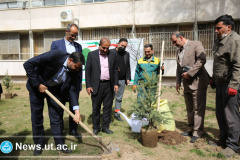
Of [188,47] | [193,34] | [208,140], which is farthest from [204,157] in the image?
[193,34]

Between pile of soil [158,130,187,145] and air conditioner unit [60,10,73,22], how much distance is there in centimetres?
1040

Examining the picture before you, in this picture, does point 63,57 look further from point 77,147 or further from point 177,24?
point 177,24

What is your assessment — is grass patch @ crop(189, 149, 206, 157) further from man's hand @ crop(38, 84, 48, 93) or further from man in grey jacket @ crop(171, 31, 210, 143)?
man's hand @ crop(38, 84, 48, 93)

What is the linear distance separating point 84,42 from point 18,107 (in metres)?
5.99

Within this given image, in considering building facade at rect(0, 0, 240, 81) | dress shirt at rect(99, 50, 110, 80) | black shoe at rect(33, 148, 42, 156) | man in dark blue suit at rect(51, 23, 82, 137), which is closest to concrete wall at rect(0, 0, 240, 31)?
building facade at rect(0, 0, 240, 81)

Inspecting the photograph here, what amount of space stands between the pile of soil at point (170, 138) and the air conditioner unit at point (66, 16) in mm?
10405

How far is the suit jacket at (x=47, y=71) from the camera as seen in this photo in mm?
3008

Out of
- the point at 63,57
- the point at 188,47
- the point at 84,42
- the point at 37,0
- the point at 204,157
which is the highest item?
the point at 37,0

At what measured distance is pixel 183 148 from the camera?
3.58 m

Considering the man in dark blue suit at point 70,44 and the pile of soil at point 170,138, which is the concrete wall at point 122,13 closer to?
the man in dark blue suit at point 70,44

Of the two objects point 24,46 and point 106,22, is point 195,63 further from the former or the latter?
point 24,46

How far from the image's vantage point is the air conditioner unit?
12.2 metres

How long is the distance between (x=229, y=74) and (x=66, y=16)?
11216 mm

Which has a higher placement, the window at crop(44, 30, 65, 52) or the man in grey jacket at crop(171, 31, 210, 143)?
the window at crop(44, 30, 65, 52)
